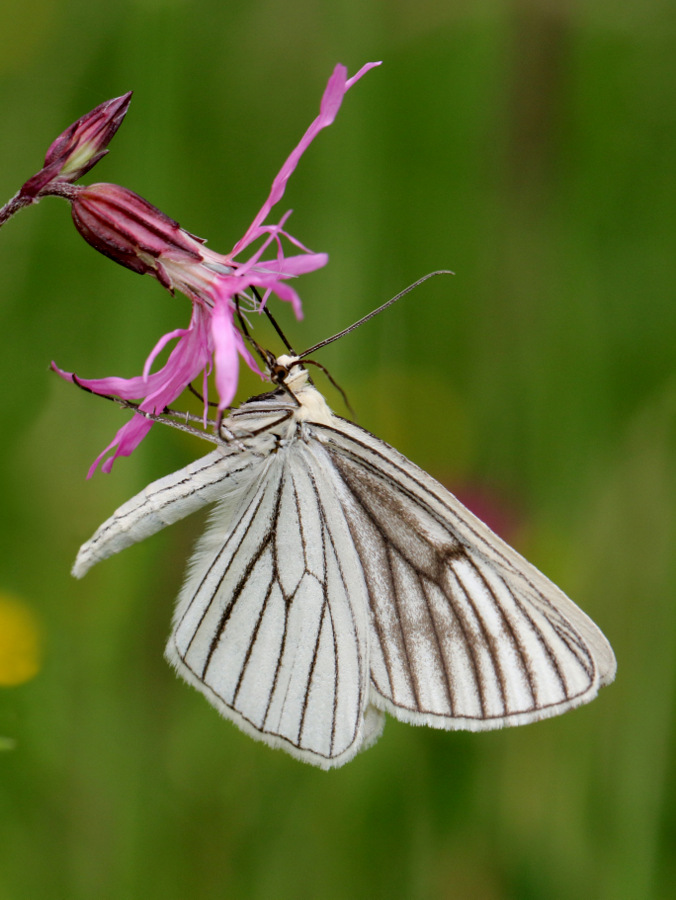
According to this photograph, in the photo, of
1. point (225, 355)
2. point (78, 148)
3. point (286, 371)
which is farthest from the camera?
point (286, 371)

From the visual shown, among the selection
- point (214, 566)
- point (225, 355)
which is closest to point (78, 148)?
point (225, 355)

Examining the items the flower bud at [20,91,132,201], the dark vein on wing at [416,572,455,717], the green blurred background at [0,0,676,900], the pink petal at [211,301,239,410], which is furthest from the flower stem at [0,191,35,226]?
Answer: the dark vein on wing at [416,572,455,717]

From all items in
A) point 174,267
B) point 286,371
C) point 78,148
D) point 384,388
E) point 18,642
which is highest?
point 384,388

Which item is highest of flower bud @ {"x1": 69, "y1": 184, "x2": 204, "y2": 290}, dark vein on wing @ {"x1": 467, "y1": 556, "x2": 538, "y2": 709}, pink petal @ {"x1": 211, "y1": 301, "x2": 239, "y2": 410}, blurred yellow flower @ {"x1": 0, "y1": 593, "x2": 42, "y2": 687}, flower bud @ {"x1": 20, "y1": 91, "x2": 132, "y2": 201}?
flower bud @ {"x1": 20, "y1": 91, "x2": 132, "y2": 201}

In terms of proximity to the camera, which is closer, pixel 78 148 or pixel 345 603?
pixel 78 148

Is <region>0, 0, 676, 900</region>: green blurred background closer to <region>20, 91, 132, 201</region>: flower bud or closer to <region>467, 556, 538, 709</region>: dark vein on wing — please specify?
<region>467, 556, 538, 709</region>: dark vein on wing

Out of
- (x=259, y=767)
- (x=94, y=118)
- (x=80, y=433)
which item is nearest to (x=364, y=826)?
(x=259, y=767)

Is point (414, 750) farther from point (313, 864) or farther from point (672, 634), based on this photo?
point (672, 634)

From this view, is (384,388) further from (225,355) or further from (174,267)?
(225,355)
